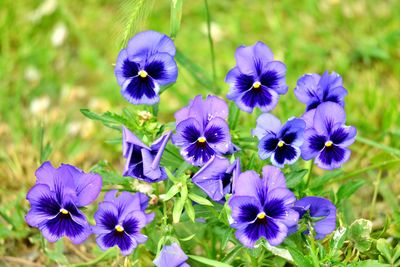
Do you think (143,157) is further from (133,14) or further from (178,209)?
(133,14)

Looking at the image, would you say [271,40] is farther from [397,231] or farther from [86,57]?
[397,231]

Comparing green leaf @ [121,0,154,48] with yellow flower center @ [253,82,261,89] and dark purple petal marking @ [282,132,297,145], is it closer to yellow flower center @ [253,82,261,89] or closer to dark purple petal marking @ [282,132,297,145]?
yellow flower center @ [253,82,261,89]

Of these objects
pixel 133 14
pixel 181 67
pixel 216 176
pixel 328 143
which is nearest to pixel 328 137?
pixel 328 143

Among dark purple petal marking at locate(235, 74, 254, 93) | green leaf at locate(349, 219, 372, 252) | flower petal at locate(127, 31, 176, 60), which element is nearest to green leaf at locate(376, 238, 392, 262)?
green leaf at locate(349, 219, 372, 252)

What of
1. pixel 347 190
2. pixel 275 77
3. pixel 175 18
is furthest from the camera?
pixel 347 190

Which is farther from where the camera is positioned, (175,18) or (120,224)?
(175,18)
